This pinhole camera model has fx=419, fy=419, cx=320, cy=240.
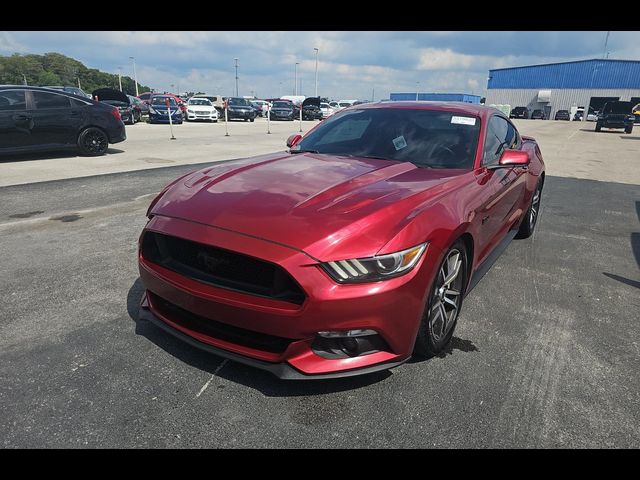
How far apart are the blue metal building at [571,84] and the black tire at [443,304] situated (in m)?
71.0

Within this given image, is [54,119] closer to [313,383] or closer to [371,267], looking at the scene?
[313,383]

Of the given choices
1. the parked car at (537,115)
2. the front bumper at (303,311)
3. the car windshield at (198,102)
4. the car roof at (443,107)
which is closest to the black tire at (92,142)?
the car roof at (443,107)

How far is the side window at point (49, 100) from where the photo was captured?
9133mm

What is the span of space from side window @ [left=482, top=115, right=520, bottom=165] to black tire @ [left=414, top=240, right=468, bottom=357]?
1.06 m

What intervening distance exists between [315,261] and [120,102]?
77.6 feet

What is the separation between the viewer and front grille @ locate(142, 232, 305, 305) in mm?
2014

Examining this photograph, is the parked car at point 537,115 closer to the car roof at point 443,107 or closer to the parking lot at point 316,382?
the parking lot at point 316,382

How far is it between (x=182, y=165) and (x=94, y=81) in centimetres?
11805

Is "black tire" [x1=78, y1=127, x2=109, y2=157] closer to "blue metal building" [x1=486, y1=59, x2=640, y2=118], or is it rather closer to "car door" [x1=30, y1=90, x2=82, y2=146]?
"car door" [x1=30, y1=90, x2=82, y2=146]

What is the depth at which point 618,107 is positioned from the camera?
30.7 metres

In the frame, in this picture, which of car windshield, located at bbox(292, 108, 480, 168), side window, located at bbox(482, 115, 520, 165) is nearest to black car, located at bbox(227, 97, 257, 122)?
side window, located at bbox(482, 115, 520, 165)
